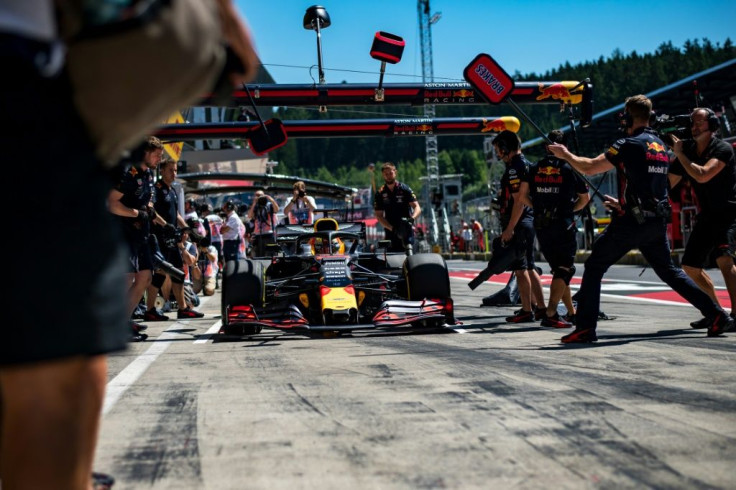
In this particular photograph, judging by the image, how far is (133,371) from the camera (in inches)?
221

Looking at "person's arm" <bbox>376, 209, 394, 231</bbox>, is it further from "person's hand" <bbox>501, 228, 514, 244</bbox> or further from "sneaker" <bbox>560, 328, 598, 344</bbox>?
"sneaker" <bbox>560, 328, 598, 344</bbox>

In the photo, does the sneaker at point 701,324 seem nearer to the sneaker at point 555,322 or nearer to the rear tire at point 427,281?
the sneaker at point 555,322

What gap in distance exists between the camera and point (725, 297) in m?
11.1

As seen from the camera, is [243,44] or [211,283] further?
[211,283]

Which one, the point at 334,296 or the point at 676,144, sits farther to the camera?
the point at 334,296

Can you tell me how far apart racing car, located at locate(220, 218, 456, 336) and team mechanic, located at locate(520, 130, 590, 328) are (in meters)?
0.99

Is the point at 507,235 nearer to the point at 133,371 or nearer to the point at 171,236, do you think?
the point at 171,236

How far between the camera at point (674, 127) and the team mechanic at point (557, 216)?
1262 millimetres

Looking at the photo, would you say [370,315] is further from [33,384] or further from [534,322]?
[33,384]

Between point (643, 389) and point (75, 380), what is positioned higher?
point (75, 380)

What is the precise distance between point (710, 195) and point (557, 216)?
1.49m

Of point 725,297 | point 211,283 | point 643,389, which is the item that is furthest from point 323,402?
point 211,283

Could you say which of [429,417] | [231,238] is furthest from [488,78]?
[231,238]

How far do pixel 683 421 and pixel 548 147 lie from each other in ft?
12.5
